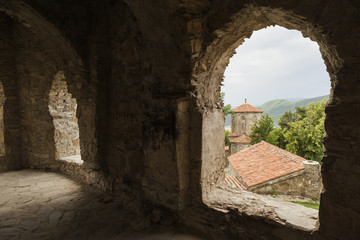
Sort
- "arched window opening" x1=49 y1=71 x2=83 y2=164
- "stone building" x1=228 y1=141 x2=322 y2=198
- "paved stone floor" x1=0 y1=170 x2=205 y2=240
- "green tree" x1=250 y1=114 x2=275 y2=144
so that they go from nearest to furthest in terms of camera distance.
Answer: "paved stone floor" x1=0 y1=170 x2=205 y2=240 → "arched window opening" x1=49 y1=71 x2=83 y2=164 → "stone building" x1=228 y1=141 x2=322 y2=198 → "green tree" x1=250 y1=114 x2=275 y2=144

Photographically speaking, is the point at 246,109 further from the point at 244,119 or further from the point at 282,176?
the point at 282,176

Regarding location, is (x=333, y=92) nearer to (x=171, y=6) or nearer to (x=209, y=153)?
(x=209, y=153)

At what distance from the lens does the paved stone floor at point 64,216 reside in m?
2.45

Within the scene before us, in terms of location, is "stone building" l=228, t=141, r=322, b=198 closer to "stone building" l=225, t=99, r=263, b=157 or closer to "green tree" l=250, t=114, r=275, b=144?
"green tree" l=250, t=114, r=275, b=144

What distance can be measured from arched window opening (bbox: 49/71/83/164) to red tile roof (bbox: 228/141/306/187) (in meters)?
5.37

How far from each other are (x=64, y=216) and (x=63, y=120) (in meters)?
2.96

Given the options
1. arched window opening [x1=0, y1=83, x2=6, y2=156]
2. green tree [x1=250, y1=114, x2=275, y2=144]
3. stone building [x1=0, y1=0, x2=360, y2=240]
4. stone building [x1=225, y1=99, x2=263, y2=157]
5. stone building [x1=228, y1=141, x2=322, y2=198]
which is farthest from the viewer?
stone building [x1=225, y1=99, x2=263, y2=157]

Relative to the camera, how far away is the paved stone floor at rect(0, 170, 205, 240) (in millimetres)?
2451

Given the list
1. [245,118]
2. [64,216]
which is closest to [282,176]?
[64,216]

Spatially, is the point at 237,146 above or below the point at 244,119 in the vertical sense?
below

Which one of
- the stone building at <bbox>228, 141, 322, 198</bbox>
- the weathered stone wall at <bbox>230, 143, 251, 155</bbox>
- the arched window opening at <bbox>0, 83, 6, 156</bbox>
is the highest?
the arched window opening at <bbox>0, 83, 6, 156</bbox>

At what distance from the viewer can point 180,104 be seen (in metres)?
2.29

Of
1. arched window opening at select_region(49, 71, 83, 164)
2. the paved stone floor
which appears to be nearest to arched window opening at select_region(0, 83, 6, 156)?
arched window opening at select_region(49, 71, 83, 164)

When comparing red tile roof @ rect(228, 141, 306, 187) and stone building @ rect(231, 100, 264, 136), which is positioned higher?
stone building @ rect(231, 100, 264, 136)
